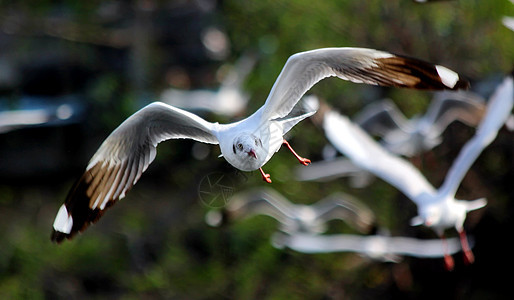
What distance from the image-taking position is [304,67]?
289 cm

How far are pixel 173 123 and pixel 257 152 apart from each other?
488mm

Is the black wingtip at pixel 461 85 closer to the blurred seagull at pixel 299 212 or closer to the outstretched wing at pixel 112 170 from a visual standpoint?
the outstretched wing at pixel 112 170

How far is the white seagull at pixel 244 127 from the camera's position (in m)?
2.83

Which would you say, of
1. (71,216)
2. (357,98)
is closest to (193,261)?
(357,98)

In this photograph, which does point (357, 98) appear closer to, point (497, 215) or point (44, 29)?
point (497, 215)

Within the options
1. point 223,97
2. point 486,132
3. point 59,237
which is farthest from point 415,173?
point 223,97

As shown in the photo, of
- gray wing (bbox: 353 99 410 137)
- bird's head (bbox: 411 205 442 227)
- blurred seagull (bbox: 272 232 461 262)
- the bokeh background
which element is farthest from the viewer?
the bokeh background

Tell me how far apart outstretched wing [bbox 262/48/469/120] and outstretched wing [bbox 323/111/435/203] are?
2.04 meters

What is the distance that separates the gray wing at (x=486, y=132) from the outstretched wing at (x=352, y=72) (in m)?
1.82

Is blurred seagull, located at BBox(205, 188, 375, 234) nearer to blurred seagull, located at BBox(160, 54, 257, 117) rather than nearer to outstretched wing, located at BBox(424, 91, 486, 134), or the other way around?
outstretched wing, located at BBox(424, 91, 486, 134)

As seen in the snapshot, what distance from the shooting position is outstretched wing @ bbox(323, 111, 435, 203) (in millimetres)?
5004

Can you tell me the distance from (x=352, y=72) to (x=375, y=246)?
3.43 m

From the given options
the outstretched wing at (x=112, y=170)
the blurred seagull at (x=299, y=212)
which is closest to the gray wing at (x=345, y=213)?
the blurred seagull at (x=299, y=212)

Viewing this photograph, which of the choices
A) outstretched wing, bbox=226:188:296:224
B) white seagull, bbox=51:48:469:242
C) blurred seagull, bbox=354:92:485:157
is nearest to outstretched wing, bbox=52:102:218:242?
white seagull, bbox=51:48:469:242
